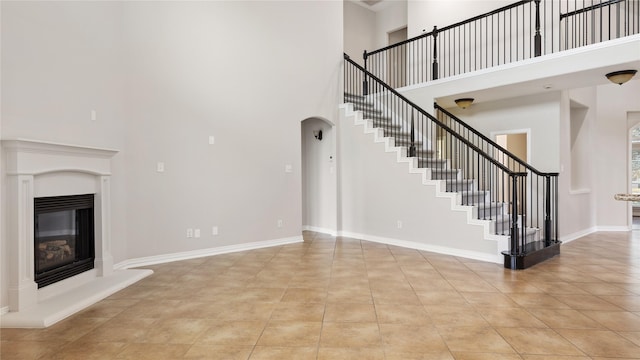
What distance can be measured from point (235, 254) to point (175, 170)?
1586 mm

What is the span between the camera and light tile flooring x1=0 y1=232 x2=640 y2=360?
259 cm

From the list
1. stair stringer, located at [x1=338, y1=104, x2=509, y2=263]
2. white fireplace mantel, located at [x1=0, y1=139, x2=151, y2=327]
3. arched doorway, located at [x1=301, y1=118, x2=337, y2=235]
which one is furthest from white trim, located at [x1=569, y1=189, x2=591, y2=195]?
white fireplace mantel, located at [x1=0, y1=139, x2=151, y2=327]

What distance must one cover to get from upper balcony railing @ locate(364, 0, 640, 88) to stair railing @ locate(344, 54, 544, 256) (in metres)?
0.85

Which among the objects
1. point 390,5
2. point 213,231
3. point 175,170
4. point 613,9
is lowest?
point 213,231

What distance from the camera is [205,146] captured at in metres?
5.65

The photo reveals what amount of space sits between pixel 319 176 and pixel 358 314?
4863 millimetres

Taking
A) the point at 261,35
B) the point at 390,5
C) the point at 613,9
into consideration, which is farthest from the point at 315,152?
the point at 613,9

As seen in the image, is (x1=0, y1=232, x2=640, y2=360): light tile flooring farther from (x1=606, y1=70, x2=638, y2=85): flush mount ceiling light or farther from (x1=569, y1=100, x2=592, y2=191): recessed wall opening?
(x1=569, y1=100, x2=592, y2=191): recessed wall opening

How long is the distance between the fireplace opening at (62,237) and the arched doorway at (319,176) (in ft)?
14.3

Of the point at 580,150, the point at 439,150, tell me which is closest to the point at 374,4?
the point at 439,150

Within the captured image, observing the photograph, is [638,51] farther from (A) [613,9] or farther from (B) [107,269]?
(B) [107,269]

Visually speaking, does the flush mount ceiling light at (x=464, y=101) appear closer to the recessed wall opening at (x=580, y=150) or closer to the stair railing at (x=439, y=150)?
the stair railing at (x=439, y=150)

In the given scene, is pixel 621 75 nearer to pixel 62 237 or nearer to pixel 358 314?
pixel 358 314

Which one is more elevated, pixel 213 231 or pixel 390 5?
pixel 390 5
